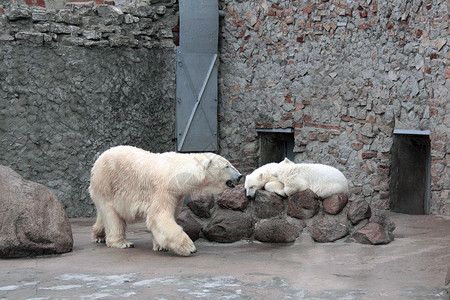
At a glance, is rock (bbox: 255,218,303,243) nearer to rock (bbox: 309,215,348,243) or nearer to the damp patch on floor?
rock (bbox: 309,215,348,243)

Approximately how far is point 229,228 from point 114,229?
Result: 122cm

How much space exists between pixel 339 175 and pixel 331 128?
3.00 meters

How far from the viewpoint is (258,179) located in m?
7.56

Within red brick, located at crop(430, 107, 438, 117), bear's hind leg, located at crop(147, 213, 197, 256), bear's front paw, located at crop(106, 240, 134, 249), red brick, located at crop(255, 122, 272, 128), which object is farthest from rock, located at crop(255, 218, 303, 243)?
Result: red brick, located at crop(255, 122, 272, 128)

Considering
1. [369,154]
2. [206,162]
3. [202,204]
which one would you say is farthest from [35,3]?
[206,162]

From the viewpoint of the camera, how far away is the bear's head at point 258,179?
24.4 ft

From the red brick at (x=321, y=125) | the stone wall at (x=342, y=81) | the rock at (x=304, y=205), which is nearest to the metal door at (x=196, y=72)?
the stone wall at (x=342, y=81)

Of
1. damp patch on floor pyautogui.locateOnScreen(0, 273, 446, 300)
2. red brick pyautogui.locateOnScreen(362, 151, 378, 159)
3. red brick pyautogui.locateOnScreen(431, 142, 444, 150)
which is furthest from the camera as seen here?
red brick pyautogui.locateOnScreen(362, 151, 378, 159)

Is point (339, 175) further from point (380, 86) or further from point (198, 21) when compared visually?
point (198, 21)

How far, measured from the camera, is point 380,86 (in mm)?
9672

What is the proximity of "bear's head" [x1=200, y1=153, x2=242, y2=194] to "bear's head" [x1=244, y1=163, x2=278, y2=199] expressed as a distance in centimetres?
69

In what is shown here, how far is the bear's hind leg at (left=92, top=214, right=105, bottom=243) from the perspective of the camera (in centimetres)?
743

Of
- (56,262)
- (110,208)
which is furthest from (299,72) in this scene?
(56,262)

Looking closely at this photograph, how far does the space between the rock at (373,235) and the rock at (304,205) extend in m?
0.52
